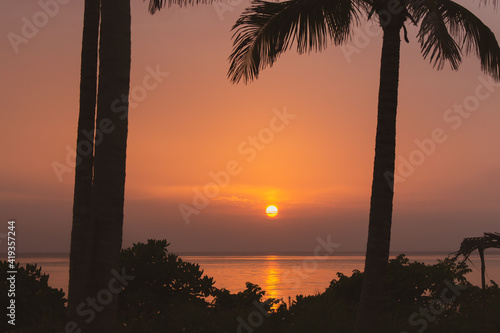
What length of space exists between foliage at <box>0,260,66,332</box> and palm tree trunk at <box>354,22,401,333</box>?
6.48 m

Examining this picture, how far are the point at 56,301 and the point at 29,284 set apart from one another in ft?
2.36

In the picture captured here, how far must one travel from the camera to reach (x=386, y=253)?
949 cm

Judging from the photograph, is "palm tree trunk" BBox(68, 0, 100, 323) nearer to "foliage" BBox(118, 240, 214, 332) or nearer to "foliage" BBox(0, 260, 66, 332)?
"foliage" BBox(0, 260, 66, 332)

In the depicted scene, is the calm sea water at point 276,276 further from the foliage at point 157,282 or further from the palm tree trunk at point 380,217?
the foliage at point 157,282

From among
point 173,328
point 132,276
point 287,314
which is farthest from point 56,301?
point 287,314

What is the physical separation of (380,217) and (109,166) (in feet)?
16.0

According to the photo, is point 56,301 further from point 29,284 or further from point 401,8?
point 401,8

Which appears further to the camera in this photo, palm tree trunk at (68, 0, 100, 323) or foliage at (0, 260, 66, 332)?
foliage at (0, 260, 66, 332)

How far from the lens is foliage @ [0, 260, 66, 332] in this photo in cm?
1216
